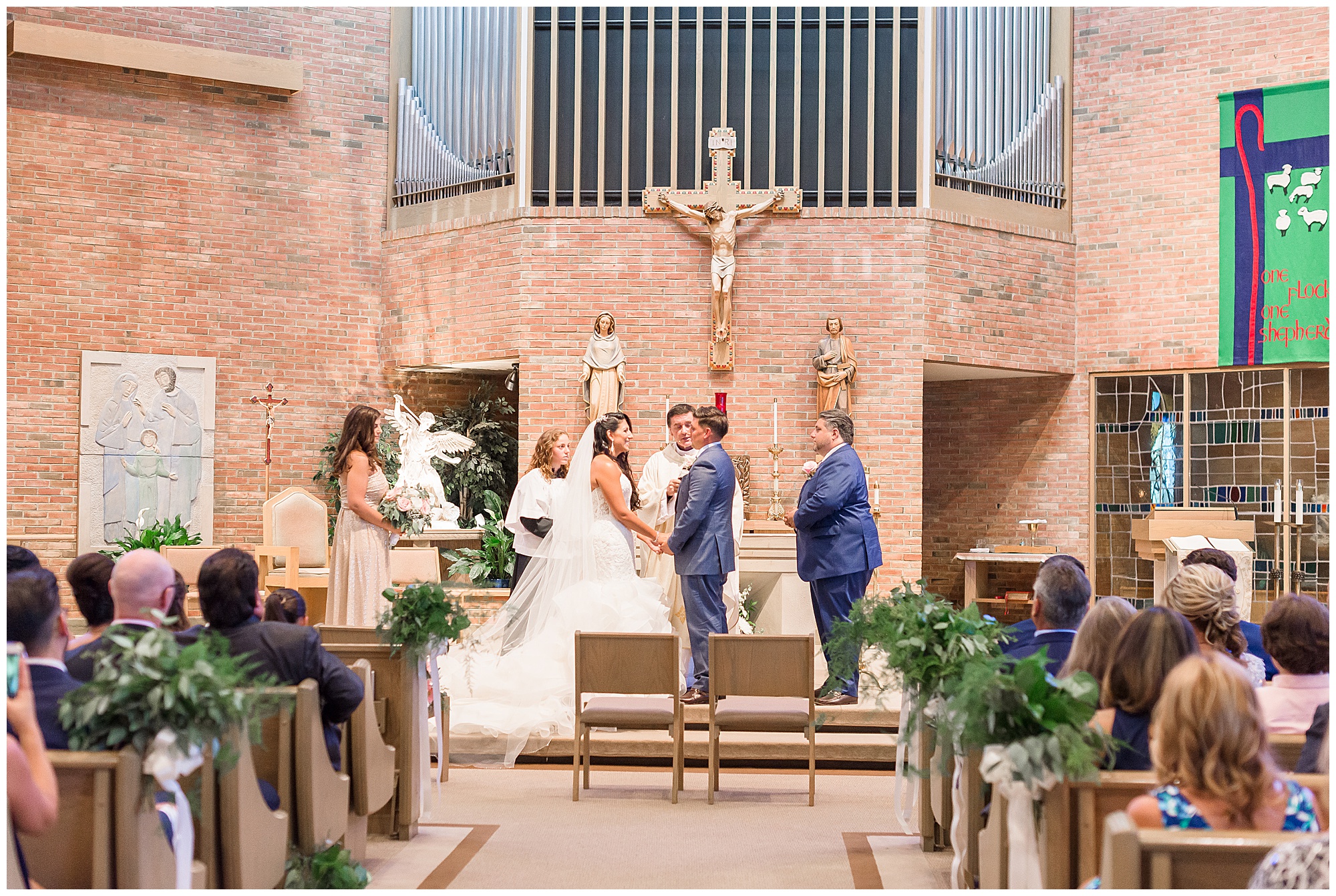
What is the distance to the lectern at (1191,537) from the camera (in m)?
9.06

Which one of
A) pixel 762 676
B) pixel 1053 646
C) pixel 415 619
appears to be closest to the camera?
pixel 1053 646

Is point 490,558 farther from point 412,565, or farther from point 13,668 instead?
point 13,668

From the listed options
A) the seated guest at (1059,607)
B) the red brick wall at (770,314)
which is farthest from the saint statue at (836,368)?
the seated guest at (1059,607)

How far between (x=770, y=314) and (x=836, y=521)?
4.29m

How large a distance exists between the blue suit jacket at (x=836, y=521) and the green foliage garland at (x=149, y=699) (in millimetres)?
4131

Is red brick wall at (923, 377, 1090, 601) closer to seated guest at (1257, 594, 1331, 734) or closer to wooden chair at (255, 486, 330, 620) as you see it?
wooden chair at (255, 486, 330, 620)

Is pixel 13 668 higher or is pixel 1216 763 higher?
pixel 13 668

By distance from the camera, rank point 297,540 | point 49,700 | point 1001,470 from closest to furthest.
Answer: point 49,700 < point 297,540 < point 1001,470

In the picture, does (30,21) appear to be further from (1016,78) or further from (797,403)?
(1016,78)

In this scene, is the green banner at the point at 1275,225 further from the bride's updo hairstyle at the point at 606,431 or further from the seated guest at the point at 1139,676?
the seated guest at the point at 1139,676

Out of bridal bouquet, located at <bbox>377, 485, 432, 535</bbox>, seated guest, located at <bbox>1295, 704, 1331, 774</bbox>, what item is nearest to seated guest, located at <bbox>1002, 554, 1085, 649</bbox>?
seated guest, located at <bbox>1295, 704, 1331, 774</bbox>

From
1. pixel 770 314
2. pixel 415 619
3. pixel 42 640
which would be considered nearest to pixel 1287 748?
pixel 415 619

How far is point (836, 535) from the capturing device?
677cm

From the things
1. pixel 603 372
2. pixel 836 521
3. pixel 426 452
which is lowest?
pixel 836 521
